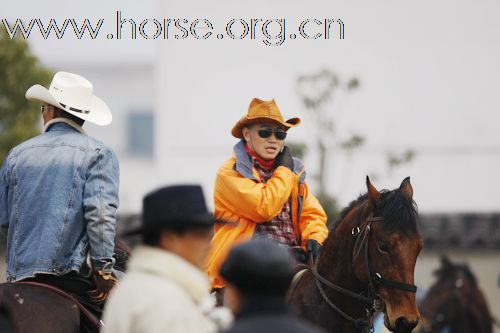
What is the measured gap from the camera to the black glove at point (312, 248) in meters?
8.76

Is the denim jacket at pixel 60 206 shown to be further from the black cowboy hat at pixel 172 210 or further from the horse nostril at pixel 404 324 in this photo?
the black cowboy hat at pixel 172 210

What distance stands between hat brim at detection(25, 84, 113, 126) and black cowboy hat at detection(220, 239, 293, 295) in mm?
3371

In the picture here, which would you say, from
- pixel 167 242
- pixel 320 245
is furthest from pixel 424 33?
pixel 167 242

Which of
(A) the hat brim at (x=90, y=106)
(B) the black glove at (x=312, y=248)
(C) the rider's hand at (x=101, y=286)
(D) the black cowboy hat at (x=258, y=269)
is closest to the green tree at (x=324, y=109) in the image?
(B) the black glove at (x=312, y=248)

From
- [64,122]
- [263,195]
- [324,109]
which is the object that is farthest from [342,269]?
[324,109]

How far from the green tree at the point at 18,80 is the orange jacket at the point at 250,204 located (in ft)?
41.9

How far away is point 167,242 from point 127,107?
192 feet

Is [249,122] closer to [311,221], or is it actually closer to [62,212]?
[311,221]

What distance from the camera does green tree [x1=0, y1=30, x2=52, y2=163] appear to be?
69.8 ft

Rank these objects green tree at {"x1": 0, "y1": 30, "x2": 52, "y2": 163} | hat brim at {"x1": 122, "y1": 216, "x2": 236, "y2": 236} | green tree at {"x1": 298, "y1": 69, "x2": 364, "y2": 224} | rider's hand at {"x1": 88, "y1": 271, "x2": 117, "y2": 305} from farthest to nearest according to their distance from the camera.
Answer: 1. green tree at {"x1": 298, "y1": 69, "x2": 364, "y2": 224}
2. green tree at {"x1": 0, "y1": 30, "x2": 52, "y2": 163}
3. rider's hand at {"x1": 88, "y1": 271, "x2": 117, "y2": 305}
4. hat brim at {"x1": 122, "y1": 216, "x2": 236, "y2": 236}

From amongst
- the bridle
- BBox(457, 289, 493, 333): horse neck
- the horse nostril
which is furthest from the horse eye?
BBox(457, 289, 493, 333): horse neck

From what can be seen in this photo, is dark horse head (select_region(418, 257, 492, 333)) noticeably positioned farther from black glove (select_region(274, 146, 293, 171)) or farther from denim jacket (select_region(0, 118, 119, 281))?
denim jacket (select_region(0, 118, 119, 281))

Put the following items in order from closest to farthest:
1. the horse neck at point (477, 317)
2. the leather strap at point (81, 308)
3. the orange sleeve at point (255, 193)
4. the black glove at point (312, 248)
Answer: the leather strap at point (81, 308) → the orange sleeve at point (255, 193) → the black glove at point (312, 248) → the horse neck at point (477, 317)

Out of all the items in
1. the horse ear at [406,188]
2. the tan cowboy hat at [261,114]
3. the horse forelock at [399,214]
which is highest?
the tan cowboy hat at [261,114]
